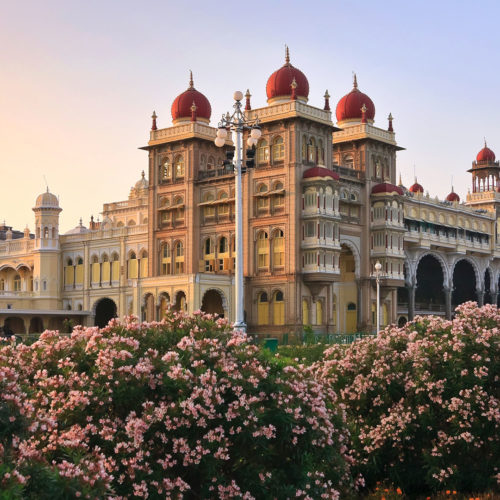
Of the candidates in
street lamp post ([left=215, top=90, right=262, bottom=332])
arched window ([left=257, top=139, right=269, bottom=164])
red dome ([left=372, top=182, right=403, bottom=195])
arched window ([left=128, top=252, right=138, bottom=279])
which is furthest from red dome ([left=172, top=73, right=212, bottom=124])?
street lamp post ([left=215, top=90, right=262, bottom=332])

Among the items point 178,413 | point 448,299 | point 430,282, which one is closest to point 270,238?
point 448,299

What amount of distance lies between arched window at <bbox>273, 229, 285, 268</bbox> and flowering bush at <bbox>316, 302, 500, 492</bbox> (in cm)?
4003

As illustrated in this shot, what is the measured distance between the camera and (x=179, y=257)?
6406cm

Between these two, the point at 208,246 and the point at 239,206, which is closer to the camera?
the point at 239,206

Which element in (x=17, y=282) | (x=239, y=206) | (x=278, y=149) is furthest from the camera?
(x=17, y=282)

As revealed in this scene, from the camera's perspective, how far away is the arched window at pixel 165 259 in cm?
6481

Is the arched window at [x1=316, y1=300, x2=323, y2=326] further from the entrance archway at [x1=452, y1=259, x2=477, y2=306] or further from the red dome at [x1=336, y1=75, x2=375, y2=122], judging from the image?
the entrance archway at [x1=452, y1=259, x2=477, y2=306]

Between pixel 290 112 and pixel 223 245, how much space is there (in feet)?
37.0

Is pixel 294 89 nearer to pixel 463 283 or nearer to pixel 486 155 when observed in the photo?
pixel 463 283

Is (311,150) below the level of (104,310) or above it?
above

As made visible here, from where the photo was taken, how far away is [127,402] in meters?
11.8

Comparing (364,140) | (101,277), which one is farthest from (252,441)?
(101,277)

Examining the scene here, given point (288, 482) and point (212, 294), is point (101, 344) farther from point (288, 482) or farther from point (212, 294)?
point (212, 294)

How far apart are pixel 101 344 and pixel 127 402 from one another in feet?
3.86
